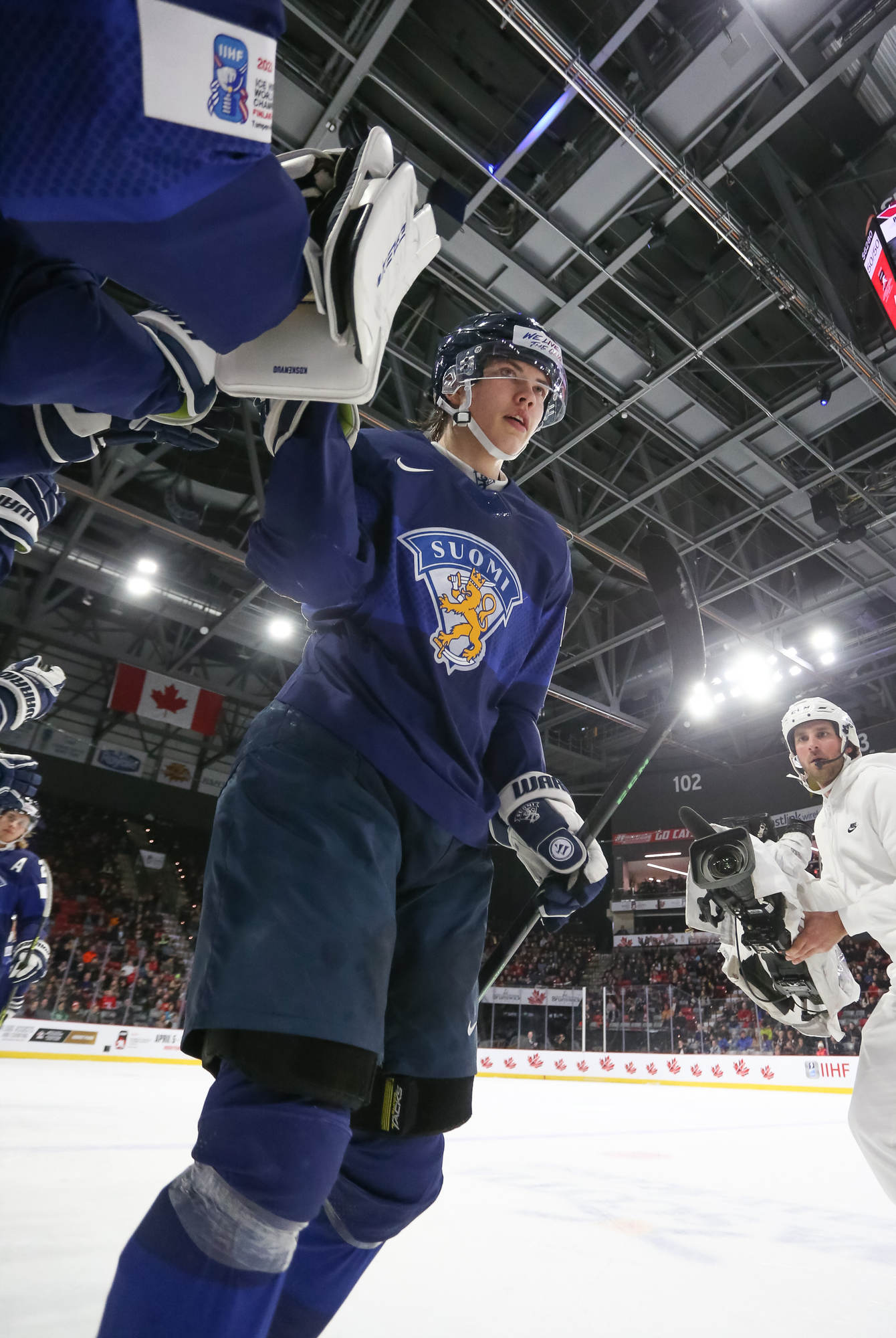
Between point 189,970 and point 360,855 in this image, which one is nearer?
point 360,855

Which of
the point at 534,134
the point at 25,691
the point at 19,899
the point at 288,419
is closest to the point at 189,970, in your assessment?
the point at 19,899

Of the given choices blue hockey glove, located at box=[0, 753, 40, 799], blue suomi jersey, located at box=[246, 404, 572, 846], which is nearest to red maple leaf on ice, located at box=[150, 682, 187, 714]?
blue hockey glove, located at box=[0, 753, 40, 799]

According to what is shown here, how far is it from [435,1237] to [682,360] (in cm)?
748

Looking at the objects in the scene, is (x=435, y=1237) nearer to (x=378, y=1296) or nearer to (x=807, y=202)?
(x=378, y=1296)

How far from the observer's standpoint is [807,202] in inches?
277

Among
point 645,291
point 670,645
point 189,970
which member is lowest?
point 189,970

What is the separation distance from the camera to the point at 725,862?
2.70 meters

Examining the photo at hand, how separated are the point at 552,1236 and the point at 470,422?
1.73 m

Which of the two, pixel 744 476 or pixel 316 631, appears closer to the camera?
pixel 316 631

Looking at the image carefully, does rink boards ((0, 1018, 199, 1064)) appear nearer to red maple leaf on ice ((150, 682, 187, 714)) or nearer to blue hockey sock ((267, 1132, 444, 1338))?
red maple leaf on ice ((150, 682, 187, 714))

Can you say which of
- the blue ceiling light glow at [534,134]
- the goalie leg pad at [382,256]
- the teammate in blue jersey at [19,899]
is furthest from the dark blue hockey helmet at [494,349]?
the blue ceiling light glow at [534,134]

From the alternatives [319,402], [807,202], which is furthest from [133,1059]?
[807,202]

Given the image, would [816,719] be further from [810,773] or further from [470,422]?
[470,422]

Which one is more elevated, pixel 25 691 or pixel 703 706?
pixel 703 706
